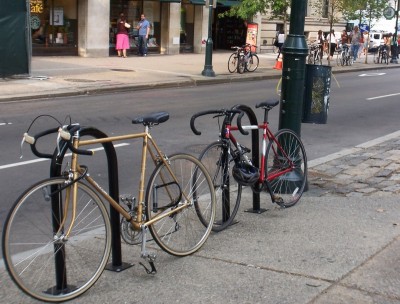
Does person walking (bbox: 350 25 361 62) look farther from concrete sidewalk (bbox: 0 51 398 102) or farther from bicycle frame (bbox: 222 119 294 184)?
bicycle frame (bbox: 222 119 294 184)

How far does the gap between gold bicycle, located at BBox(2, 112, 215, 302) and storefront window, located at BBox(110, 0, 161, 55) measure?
24.4 metres

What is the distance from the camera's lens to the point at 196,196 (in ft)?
16.7

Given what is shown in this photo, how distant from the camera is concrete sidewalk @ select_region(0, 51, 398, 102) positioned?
1605 cm

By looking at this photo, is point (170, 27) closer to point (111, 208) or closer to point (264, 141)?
point (264, 141)

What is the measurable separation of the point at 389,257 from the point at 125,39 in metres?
23.6

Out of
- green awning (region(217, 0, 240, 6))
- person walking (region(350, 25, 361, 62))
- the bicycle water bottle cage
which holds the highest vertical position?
green awning (region(217, 0, 240, 6))

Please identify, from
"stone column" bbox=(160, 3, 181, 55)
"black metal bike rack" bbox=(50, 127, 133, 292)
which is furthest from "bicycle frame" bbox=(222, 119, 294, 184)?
"stone column" bbox=(160, 3, 181, 55)

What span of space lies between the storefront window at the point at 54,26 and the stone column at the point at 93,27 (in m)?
0.34

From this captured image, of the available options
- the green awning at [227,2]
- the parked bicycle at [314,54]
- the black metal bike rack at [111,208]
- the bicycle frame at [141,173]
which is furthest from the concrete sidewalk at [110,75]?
the black metal bike rack at [111,208]

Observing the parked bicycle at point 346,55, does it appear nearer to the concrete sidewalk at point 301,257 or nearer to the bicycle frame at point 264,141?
the concrete sidewalk at point 301,257

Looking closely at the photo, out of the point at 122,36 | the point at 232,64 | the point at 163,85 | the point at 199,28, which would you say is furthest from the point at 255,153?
the point at 199,28

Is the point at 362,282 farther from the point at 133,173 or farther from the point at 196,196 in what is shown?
the point at 133,173

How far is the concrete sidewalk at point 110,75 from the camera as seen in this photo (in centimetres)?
1605

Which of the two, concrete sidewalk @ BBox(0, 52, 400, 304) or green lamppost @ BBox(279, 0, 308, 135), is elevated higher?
green lamppost @ BBox(279, 0, 308, 135)
